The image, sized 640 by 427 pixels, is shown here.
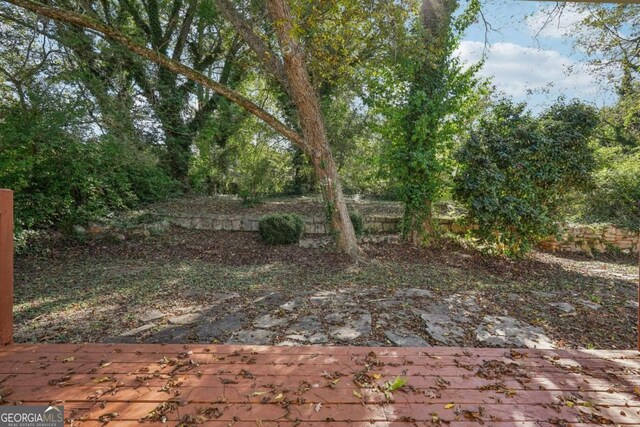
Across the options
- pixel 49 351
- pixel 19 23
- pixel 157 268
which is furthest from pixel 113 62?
pixel 49 351

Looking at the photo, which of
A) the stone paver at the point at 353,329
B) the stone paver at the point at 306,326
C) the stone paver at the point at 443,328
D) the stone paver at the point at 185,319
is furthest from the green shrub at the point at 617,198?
the stone paver at the point at 185,319

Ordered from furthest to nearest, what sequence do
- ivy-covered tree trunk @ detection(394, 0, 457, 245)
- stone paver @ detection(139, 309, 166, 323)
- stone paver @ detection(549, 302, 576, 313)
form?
ivy-covered tree trunk @ detection(394, 0, 457, 245) → stone paver @ detection(549, 302, 576, 313) → stone paver @ detection(139, 309, 166, 323)

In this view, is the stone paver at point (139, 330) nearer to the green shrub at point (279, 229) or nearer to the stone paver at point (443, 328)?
the stone paver at point (443, 328)

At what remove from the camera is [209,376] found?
6.63 ft

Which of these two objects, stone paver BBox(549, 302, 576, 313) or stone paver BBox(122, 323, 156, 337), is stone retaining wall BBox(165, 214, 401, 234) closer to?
stone paver BBox(549, 302, 576, 313)

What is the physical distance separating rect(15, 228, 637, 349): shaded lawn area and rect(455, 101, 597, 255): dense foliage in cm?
67

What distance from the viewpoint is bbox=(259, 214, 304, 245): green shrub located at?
6426 millimetres

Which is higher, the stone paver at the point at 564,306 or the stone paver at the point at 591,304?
the stone paver at the point at 564,306

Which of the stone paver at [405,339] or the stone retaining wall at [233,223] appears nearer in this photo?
the stone paver at [405,339]

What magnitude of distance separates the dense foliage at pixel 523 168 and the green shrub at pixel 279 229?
3.27 meters

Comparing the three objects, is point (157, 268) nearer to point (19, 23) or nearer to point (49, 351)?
point (49, 351)

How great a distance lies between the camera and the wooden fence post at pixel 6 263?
2.31m

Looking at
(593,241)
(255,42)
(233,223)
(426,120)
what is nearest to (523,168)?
(426,120)

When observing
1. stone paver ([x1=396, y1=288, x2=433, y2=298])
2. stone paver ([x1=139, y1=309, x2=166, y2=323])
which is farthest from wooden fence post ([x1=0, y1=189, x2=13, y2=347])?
stone paver ([x1=396, y1=288, x2=433, y2=298])
